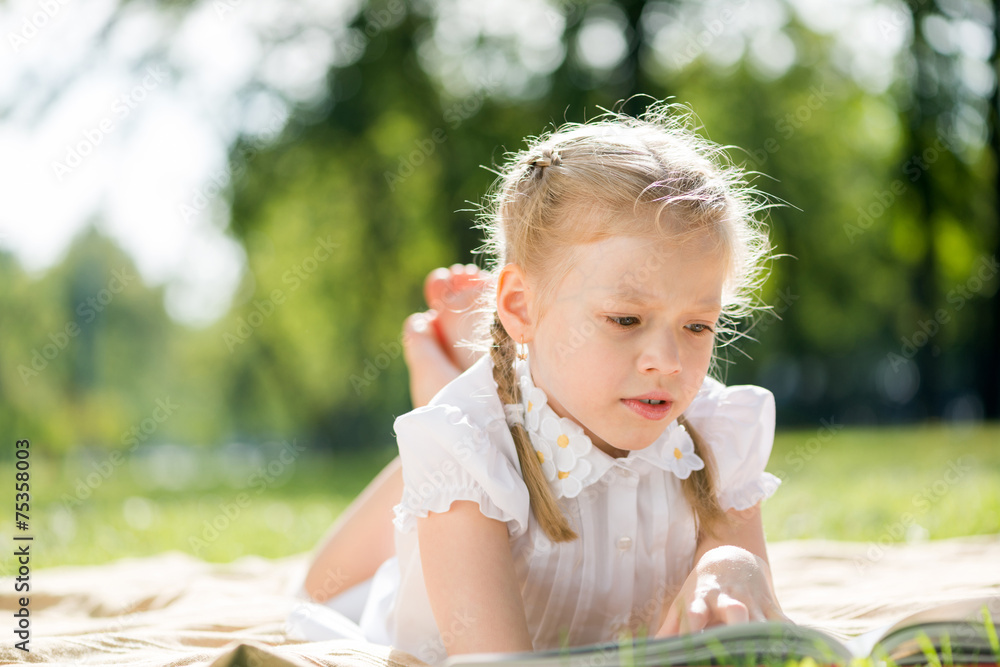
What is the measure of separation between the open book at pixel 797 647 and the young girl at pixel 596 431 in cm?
14

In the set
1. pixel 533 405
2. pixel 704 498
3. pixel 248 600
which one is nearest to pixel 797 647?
pixel 704 498

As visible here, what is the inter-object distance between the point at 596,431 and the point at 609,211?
458 mm

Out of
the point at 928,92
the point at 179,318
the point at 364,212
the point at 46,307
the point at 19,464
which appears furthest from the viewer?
the point at 179,318

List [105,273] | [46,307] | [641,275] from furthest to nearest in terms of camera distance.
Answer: [105,273], [46,307], [641,275]

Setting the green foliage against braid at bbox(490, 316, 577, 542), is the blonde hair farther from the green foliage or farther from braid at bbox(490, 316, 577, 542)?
the green foliage

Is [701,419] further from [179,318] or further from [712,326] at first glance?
[179,318]

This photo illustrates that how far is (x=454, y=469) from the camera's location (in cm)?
175

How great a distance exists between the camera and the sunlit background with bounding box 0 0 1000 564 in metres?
9.66

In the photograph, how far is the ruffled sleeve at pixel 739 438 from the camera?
6.66 feet

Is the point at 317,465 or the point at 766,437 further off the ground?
the point at 317,465

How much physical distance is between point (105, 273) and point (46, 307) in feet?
5.65

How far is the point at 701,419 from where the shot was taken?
2125 millimetres

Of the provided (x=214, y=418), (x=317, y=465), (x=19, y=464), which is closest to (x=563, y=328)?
(x=19, y=464)

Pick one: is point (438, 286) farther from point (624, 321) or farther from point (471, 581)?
point (471, 581)
